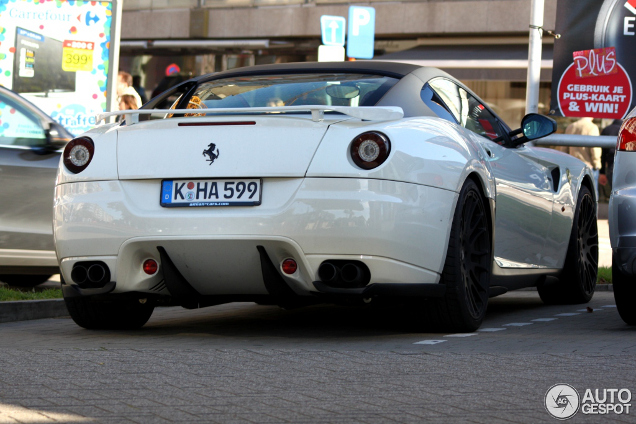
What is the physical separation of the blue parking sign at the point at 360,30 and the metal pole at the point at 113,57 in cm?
478

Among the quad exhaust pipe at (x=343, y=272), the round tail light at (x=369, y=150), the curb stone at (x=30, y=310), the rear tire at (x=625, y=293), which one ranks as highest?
the round tail light at (x=369, y=150)

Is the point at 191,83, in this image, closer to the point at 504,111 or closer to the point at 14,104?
the point at 14,104

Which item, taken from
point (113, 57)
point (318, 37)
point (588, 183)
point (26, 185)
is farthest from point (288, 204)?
point (318, 37)

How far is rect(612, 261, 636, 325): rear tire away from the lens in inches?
253

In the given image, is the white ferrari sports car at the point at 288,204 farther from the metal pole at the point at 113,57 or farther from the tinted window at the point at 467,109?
the metal pole at the point at 113,57

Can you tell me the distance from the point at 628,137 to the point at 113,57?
278 inches

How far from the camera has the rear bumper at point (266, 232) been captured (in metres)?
5.30

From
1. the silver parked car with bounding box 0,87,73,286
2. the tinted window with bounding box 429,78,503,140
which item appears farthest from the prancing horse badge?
the silver parked car with bounding box 0,87,73,286

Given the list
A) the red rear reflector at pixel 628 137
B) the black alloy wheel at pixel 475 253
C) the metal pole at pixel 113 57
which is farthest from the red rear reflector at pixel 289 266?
the metal pole at pixel 113 57

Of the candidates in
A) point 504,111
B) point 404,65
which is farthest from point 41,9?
point 504,111

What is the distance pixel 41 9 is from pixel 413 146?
7.58m

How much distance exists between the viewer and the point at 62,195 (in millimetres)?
5750

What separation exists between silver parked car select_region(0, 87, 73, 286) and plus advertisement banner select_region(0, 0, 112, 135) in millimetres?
3533

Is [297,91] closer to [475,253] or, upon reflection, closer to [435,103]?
[435,103]
